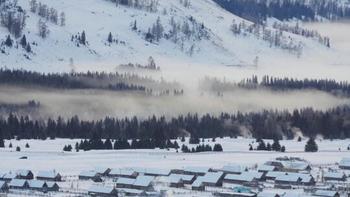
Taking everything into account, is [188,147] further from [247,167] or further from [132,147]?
[247,167]

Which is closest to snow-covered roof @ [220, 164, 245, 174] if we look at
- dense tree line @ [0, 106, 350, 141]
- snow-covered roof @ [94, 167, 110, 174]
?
snow-covered roof @ [94, 167, 110, 174]

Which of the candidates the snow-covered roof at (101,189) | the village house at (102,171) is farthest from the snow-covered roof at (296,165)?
the snow-covered roof at (101,189)

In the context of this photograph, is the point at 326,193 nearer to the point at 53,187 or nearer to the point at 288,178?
the point at 288,178

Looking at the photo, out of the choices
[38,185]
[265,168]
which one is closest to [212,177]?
[265,168]

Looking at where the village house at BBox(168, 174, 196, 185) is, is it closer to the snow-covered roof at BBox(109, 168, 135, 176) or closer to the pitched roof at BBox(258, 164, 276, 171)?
the snow-covered roof at BBox(109, 168, 135, 176)

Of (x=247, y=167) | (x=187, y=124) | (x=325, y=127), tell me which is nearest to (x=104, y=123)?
(x=187, y=124)

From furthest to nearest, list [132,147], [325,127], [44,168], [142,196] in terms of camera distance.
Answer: [325,127]
[132,147]
[44,168]
[142,196]

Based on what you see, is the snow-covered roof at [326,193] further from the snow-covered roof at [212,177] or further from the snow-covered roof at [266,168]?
the snow-covered roof at [266,168]
